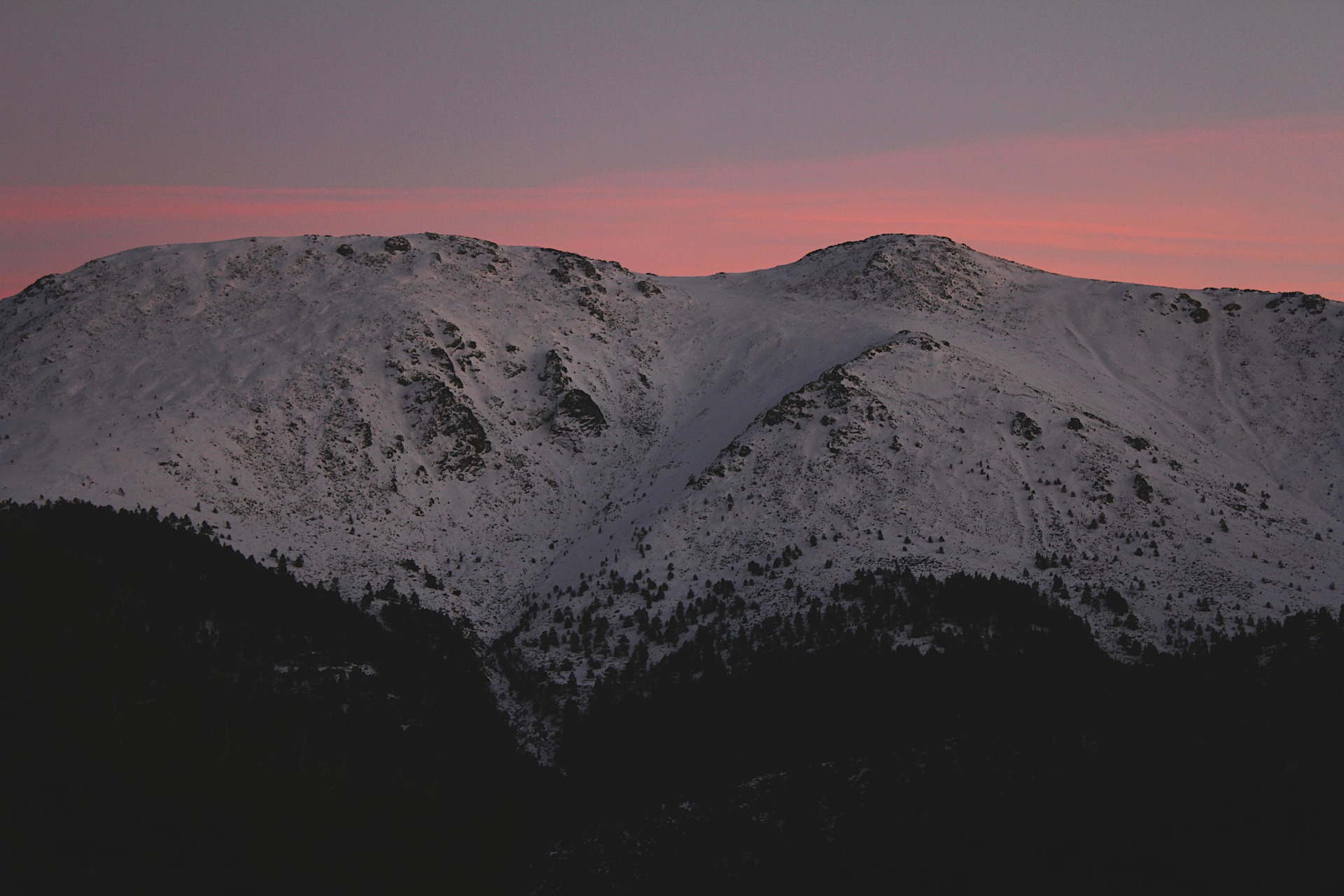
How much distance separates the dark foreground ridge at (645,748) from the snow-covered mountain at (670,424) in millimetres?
8179

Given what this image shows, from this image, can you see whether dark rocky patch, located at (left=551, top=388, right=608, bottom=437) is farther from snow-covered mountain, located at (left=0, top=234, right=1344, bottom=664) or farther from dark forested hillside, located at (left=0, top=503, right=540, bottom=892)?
dark forested hillside, located at (left=0, top=503, right=540, bottom=892)

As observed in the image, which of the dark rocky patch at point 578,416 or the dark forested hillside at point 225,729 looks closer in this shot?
the dark forested hillside at point 225,729

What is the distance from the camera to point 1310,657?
139ft

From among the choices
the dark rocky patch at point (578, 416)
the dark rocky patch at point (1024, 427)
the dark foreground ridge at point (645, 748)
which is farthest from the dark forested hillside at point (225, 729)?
the dark rocky patch at point (1024, 427)

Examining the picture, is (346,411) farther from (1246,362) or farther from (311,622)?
(1246,362)

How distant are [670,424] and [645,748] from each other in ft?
166

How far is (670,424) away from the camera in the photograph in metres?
98.2

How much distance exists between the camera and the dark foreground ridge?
101 ft

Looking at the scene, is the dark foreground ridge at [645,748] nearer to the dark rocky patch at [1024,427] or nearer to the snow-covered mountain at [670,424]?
the snow-covered mountain at [670,424]

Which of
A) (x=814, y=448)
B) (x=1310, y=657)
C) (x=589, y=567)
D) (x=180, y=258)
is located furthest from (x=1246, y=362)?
(x=180, y=258)

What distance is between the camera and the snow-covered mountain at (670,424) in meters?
70.2

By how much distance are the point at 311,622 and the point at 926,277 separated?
9445cm

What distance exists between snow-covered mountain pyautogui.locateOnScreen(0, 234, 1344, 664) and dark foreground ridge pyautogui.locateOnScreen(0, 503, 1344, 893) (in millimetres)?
8179

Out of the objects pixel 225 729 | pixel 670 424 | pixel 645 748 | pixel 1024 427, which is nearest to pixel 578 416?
pixel 670 424
